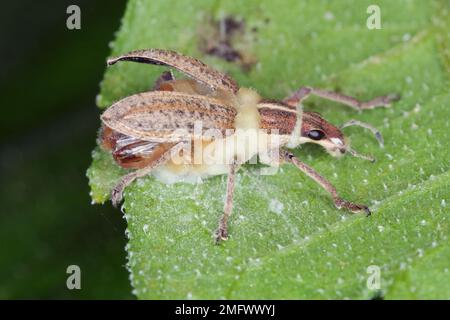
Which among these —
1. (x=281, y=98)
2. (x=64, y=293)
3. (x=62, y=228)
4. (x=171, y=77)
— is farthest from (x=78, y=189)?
(x=281, y=98)

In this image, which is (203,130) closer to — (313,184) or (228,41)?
(313,184)

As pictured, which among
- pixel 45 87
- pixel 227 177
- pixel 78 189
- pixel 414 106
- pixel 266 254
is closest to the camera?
pixel 266 254

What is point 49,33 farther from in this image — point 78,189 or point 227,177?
point 227,177

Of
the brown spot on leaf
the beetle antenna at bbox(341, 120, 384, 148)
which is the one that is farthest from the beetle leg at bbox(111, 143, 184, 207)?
the beetle antenna at bbox(341, 120, 384, 148)

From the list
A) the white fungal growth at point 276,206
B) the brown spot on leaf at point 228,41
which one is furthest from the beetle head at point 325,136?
the brown spot on leaf at point 228,41

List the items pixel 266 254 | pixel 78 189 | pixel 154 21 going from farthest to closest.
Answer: pixel 78 189, pixel 154 21, pixel 266 254

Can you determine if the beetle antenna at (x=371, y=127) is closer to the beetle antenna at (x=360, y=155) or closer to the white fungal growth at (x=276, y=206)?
the beetle antenna at (x=360, y=155)
